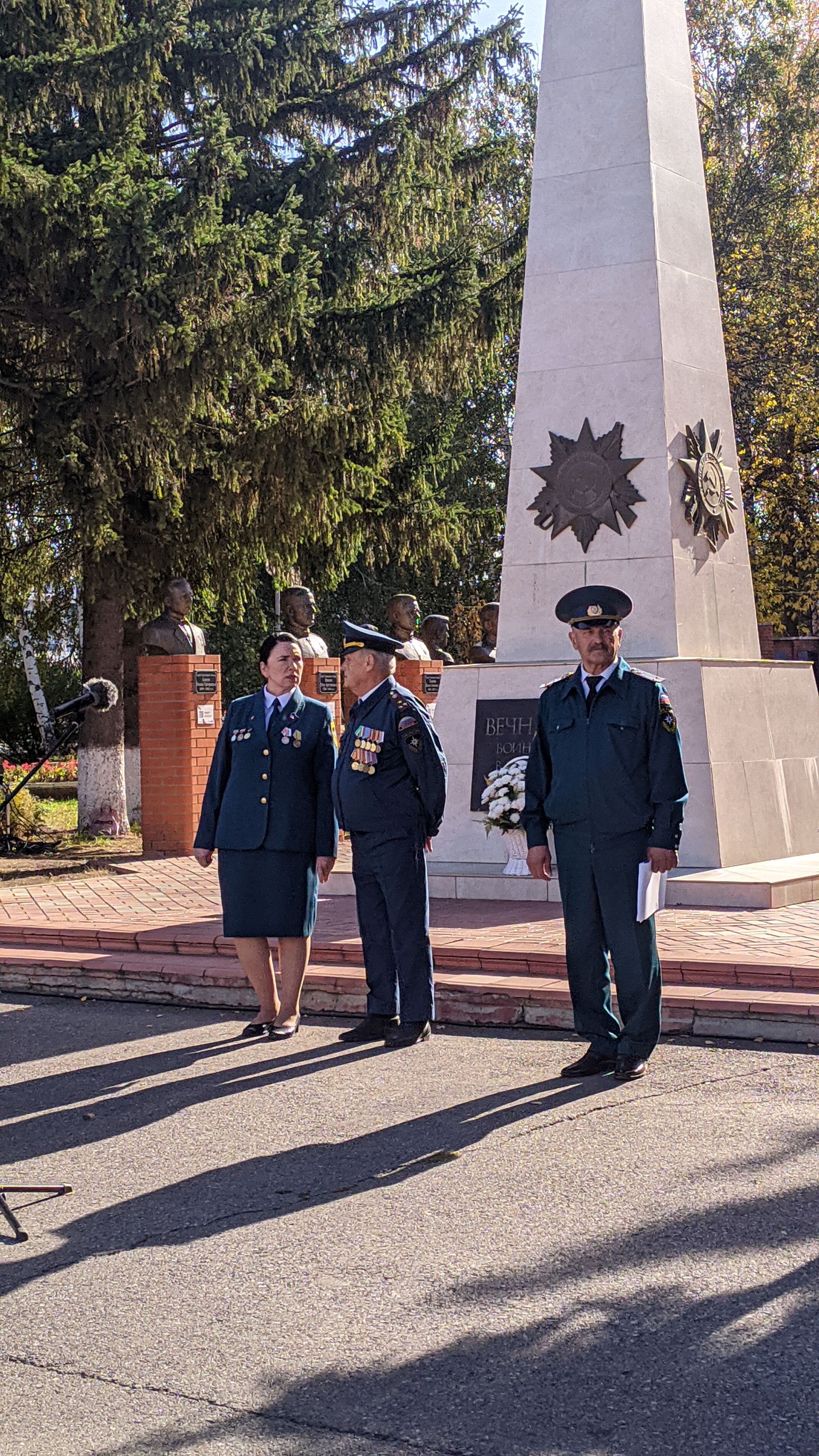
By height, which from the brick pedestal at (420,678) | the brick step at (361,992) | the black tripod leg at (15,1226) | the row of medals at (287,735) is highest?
the brick pedestal at (420,678)

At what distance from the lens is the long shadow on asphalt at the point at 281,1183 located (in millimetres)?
4277

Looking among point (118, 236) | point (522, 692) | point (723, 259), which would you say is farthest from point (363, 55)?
point (522, 692)

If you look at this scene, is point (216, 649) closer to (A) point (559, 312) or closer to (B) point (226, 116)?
(B) point (226, 116)

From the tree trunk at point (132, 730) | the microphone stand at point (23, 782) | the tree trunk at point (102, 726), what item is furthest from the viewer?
the tree trunk at point (132, 730)

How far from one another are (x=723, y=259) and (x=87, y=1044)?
25.0 meters

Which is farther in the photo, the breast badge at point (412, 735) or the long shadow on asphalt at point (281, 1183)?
the breast badge at point (412, 735)

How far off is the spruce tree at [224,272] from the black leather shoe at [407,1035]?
9346 millimetres

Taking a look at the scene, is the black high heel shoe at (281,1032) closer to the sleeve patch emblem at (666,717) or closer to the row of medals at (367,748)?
the row of medals at (367,748)

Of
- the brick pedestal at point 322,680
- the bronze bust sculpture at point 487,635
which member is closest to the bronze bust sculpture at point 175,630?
the brick pedestal at point 322,680

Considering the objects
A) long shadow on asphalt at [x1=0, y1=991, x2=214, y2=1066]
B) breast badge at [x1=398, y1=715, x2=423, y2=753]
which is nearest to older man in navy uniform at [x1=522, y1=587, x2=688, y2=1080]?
breast badge at [x1=398, y1=715, x2=423, y2=753]

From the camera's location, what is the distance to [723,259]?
94.2ft

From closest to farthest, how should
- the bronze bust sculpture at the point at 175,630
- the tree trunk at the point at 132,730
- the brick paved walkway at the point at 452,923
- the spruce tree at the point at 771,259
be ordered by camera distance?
the brick paved walkway at the point at 452,923, the bronze bust sculpture at the point at 175,630, the tree trunk at the point at 132,730, the spruce tree at the point at 771,259

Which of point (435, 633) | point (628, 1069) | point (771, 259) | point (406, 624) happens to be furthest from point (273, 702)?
point (771, 259)

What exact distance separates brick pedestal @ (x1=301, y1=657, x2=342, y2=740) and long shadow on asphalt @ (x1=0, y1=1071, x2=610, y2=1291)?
11174mm
